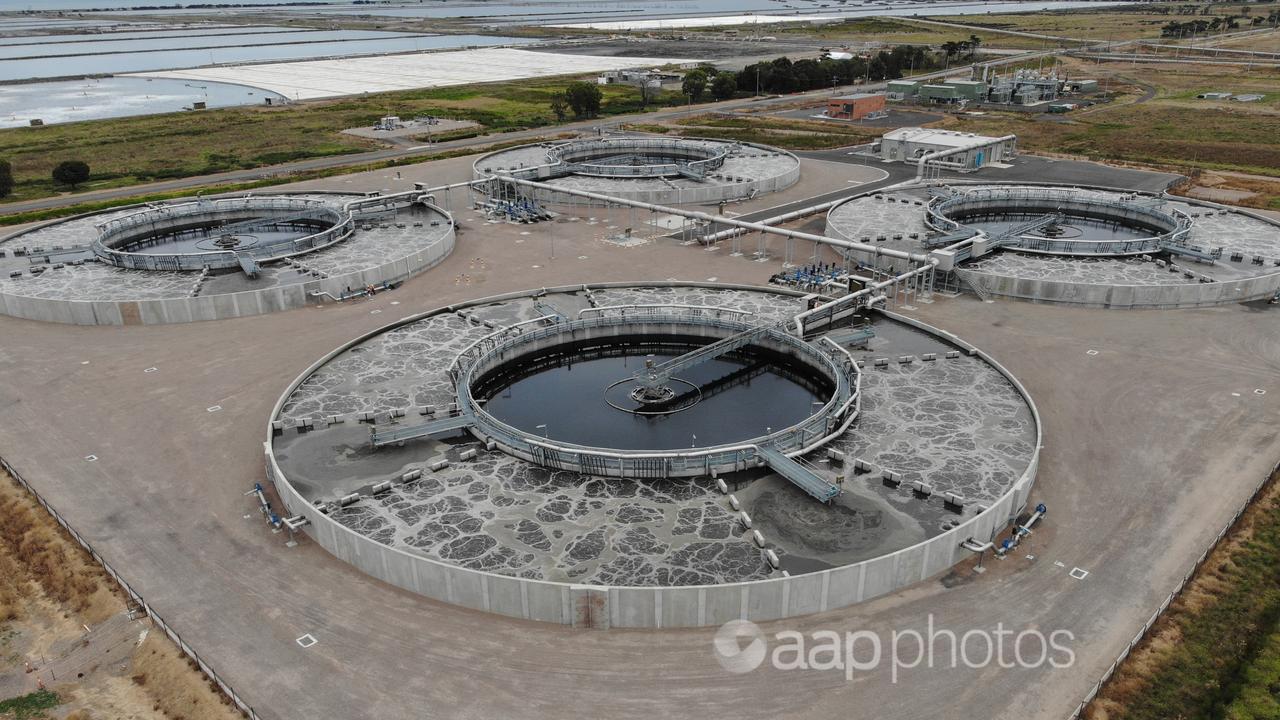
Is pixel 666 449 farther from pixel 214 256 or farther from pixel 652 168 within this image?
pixel 652 168

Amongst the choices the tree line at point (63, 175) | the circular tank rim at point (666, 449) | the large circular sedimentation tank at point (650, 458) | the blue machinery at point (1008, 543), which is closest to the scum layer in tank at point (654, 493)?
the large circular sedimentation tank at point (650, 458)

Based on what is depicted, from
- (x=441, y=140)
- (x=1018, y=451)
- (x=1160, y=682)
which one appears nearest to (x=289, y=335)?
(x=1018, y=451)

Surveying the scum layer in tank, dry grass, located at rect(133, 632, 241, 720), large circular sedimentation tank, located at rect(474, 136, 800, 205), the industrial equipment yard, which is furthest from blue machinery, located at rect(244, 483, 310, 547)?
large circular sedimentation tank, located at rect(474, 136, 800, 205)

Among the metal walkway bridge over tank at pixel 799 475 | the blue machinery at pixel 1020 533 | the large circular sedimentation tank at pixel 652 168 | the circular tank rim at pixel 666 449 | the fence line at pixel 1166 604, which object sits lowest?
the fence line at pixel 1166 604

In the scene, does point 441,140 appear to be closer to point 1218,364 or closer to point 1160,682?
point 1218,364

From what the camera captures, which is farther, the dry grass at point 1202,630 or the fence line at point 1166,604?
the dry grass at point 1202,630

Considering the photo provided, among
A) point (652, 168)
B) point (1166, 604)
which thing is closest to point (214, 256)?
point (652, 168)

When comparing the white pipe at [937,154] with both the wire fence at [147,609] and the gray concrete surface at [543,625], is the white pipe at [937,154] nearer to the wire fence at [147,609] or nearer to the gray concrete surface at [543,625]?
the gray concrete surface at [543,625]

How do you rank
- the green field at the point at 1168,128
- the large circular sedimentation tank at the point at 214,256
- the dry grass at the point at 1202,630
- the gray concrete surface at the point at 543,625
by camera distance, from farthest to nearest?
the green field at the point at 1168,128 → the large circular sedimentation tank at the point at 214,256 → the gray concrete surface at the point at 543,625 → the dry grass at the point at 1202,630
